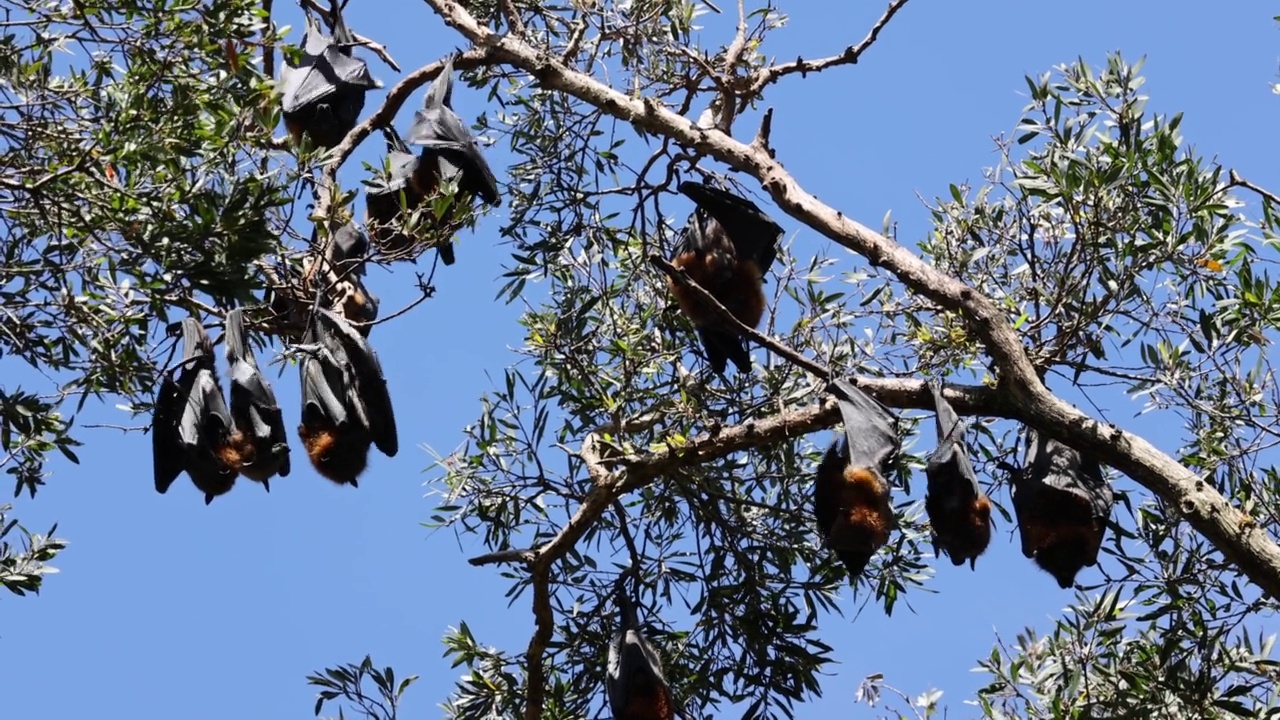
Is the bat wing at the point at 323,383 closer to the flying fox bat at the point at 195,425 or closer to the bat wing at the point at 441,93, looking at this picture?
the flying fox bat at the point at 195,425

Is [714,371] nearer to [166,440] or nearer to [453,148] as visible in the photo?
[453,148]

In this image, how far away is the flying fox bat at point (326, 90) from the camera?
842 cm

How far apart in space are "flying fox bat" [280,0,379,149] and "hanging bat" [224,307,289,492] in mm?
2040

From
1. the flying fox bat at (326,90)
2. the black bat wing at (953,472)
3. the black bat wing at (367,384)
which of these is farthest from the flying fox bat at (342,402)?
the black bat wing at (953,472)

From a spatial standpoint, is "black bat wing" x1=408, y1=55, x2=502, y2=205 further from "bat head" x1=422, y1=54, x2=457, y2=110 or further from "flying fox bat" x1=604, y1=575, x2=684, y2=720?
"flying fox bat" x1=604, y1=575, x2=684, y2=720

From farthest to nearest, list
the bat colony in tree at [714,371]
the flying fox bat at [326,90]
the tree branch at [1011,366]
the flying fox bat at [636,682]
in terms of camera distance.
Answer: the flying fox bat at [326,90] < the flying fox bat at [636,682] < the bat colony in tree at [714,371] < the tree branch at [1011,366]

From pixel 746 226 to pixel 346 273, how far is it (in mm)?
2259

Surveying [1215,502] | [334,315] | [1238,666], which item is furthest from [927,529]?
[334,315]

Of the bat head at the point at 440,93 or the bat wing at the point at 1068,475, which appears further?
the bat head at the point at 440,93

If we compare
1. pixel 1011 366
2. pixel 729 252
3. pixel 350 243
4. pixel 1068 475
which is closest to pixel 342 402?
pixel 350 243

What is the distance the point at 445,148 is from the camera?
7992mm

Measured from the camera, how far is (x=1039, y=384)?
5613 millimetres

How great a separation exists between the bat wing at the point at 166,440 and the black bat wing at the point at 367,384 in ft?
2.46

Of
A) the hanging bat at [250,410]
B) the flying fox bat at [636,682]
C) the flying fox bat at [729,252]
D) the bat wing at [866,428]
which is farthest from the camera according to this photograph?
the flying fox bat at [729,252]
